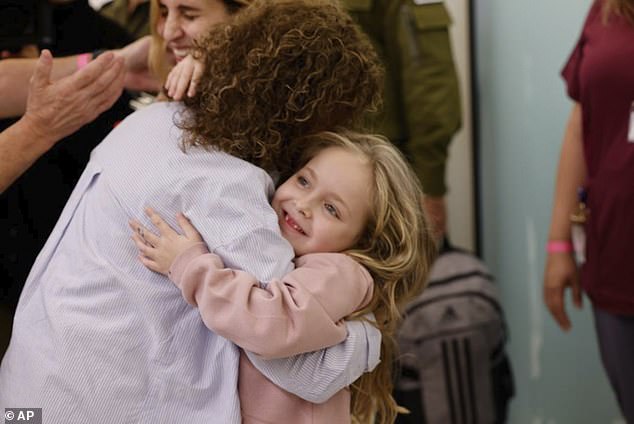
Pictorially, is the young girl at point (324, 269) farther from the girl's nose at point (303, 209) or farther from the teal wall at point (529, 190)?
the teal wall at point (529, 190)

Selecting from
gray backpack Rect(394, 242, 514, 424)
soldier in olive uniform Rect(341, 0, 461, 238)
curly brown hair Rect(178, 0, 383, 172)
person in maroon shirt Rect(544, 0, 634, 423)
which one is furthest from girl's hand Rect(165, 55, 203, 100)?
gray backpack Rect(394, 242, 514, 424)

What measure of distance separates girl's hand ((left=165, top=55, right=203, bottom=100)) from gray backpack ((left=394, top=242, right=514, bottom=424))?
1.47 meters

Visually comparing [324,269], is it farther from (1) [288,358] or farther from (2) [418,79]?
(2) [418,79]

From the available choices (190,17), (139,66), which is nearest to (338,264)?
(190,17)

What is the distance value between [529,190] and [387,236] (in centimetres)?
167

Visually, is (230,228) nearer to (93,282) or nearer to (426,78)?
(93,282)

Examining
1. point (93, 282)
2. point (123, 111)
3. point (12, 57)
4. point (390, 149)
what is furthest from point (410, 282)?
point (12, 57)

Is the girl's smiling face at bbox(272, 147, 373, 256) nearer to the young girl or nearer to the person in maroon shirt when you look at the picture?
the young girl

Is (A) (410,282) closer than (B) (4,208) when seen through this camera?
Yes

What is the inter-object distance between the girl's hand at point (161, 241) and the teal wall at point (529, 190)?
1838 millimetres

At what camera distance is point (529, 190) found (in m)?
2.94

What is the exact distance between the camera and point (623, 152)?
197 cm

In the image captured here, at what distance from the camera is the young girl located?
118cm

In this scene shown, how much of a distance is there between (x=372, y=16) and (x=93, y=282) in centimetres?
153
